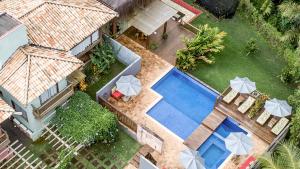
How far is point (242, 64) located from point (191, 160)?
1249cm

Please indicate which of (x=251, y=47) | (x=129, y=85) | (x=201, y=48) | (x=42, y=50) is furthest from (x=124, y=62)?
(x=251, y=47)

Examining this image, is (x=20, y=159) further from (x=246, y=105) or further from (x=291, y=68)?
(x=291, y=68)

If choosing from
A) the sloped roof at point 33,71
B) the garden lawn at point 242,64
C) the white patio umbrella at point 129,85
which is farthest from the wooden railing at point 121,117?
the garden lawn at point 242,64

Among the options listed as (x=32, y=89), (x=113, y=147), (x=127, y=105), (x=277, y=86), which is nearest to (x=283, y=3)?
(x=277, y=86)

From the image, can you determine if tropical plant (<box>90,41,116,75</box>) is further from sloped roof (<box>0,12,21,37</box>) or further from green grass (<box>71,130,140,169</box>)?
sloped roof (<box>0,12,21,37</box>)

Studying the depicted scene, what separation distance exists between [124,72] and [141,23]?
4982 mm

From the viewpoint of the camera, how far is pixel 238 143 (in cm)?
3462

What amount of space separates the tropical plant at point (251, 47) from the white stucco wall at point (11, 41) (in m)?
19.3

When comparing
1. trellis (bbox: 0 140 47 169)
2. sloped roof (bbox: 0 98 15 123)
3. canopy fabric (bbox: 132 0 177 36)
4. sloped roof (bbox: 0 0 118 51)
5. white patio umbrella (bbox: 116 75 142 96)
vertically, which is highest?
sloped roof (bbox: 0 0 118 51)

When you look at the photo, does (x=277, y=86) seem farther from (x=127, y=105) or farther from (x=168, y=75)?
(x=127, y=105)

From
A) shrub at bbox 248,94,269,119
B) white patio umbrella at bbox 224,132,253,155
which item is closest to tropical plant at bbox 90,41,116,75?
white patio umbrella at bbox 224,132,253,155

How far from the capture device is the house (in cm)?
3272

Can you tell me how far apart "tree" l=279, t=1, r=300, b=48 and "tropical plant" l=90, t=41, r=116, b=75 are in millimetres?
15126

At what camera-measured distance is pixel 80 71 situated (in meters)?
36.9
